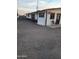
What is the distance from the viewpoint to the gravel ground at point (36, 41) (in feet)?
5.75

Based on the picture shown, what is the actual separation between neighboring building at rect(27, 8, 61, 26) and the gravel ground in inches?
2.4

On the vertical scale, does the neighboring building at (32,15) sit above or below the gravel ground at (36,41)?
above

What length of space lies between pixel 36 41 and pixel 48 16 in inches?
11.4

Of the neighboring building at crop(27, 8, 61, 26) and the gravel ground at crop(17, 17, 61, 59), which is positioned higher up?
the neighboring building at crop(27, 8, 61, 26)

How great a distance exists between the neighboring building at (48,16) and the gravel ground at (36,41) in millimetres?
60

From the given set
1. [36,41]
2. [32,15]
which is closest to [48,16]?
[32,15]

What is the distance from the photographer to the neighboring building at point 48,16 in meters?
1.79

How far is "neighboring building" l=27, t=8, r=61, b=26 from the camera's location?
5.89ft

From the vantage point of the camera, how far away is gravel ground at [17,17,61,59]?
175 centimetres

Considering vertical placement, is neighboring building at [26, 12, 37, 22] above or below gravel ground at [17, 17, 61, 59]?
above

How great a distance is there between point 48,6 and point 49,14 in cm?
8
